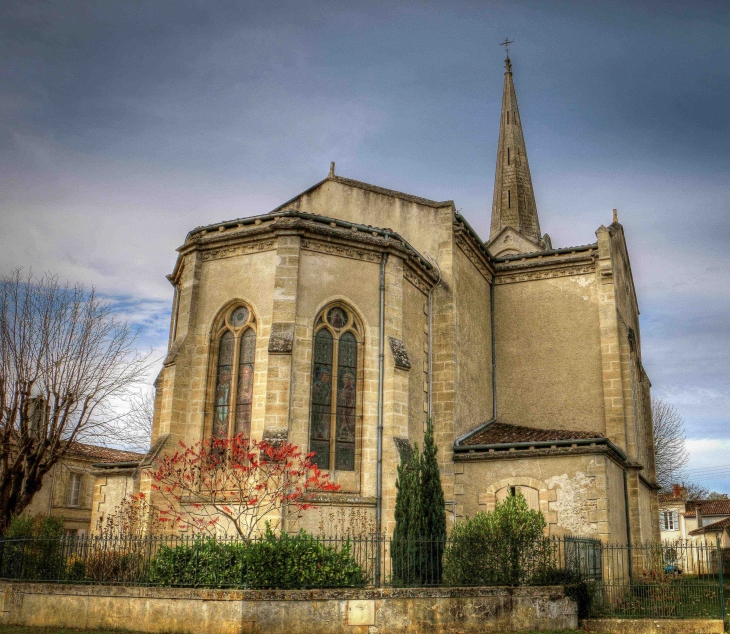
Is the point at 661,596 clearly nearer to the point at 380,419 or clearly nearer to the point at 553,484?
the point at 553,484

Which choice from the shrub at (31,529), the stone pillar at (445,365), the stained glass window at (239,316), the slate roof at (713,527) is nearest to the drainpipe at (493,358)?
the stone pillar at (445,365)

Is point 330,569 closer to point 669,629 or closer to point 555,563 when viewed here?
point 555,563

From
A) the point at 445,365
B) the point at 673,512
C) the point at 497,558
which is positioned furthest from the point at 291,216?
the point at 673,512

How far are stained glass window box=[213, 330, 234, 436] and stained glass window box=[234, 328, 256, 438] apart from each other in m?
0.27

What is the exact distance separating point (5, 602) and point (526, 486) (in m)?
12.0

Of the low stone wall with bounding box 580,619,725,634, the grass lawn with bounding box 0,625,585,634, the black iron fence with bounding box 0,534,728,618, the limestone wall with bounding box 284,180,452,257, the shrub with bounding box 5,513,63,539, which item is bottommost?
the grass lawn with bounding box 0,625,585,634

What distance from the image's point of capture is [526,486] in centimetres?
1845

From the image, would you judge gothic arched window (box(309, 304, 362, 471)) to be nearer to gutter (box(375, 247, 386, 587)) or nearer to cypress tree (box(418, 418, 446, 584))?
gutter (box(375, 247, 386, 587))

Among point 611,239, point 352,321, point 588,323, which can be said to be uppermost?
point 611,239

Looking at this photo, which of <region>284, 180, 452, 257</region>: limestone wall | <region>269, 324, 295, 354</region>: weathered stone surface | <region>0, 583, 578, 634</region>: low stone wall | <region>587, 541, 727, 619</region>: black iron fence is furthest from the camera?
<region>284, 180, 452, 257</region>: limestone wall

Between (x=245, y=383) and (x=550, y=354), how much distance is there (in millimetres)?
10697

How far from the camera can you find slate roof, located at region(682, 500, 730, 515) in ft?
172

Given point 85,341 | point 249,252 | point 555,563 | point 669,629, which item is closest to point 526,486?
point 555,563

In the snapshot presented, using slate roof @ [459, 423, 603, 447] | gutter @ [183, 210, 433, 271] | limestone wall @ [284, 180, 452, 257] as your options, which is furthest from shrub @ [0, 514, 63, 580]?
limestone wall @ [284, 180, 452, 257]
